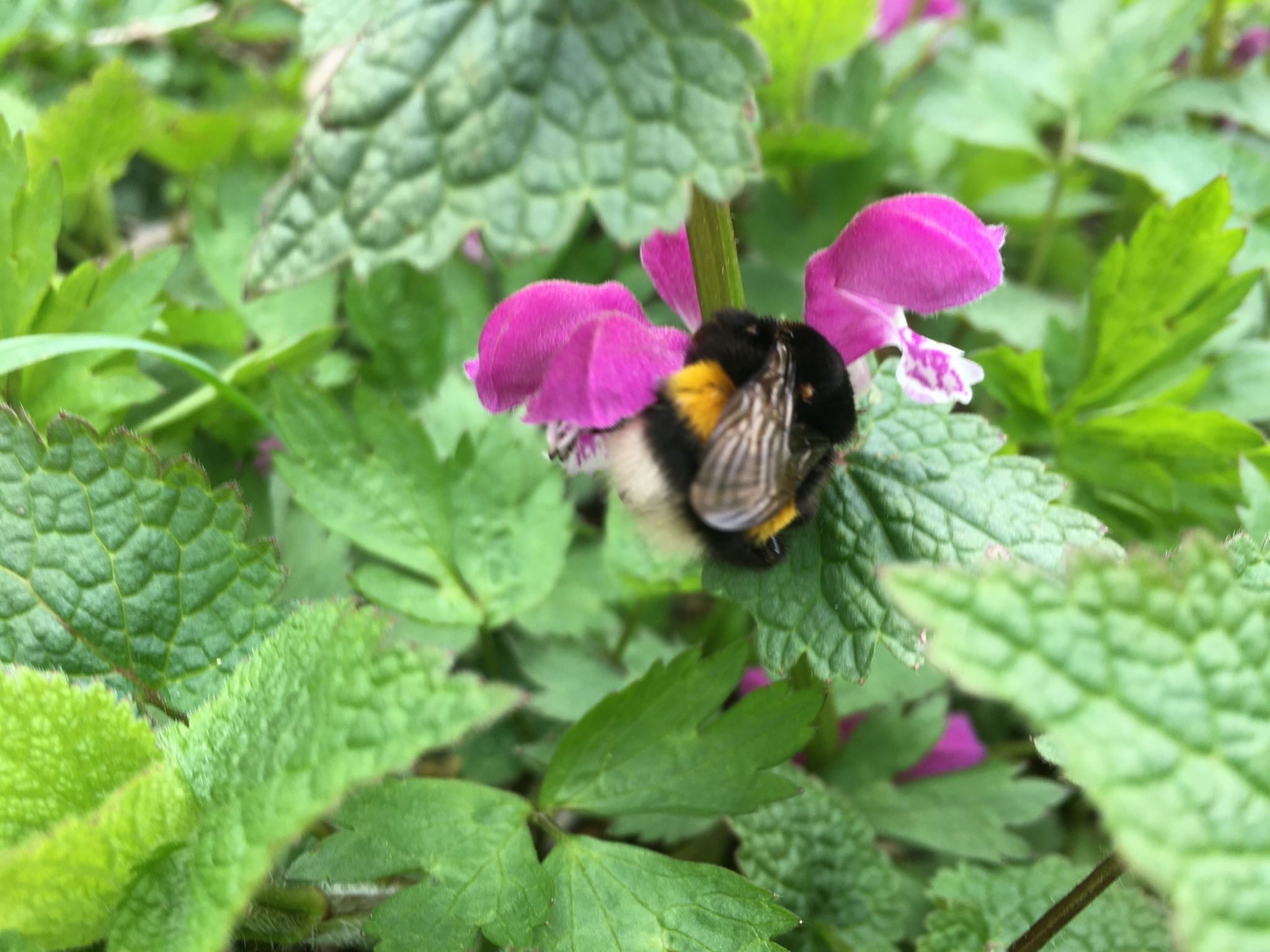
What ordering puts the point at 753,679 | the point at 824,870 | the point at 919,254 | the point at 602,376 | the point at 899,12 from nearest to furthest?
1. the point at 602,376
2. the point at 919,254
3. the point at 824,870
4. the point at 753,679
5. the point at 899,12

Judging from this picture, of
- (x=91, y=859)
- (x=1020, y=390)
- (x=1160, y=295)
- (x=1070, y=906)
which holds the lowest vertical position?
(x=1070, y=906)

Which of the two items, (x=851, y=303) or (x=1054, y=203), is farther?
(x=1054, y=203)

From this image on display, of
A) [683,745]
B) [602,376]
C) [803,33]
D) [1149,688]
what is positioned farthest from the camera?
[803,33]

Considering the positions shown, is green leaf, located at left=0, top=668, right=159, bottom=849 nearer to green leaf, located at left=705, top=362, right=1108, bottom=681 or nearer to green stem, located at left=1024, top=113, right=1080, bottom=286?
green leaf, located at left=705, top=362, right=1108, bottom=681

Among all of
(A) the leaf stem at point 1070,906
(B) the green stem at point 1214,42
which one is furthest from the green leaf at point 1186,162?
(A) the leaf stem at point 1070,906

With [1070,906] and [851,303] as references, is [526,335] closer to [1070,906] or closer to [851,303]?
[851,303]

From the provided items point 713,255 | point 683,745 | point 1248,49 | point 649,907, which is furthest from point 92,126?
point 1248,49
